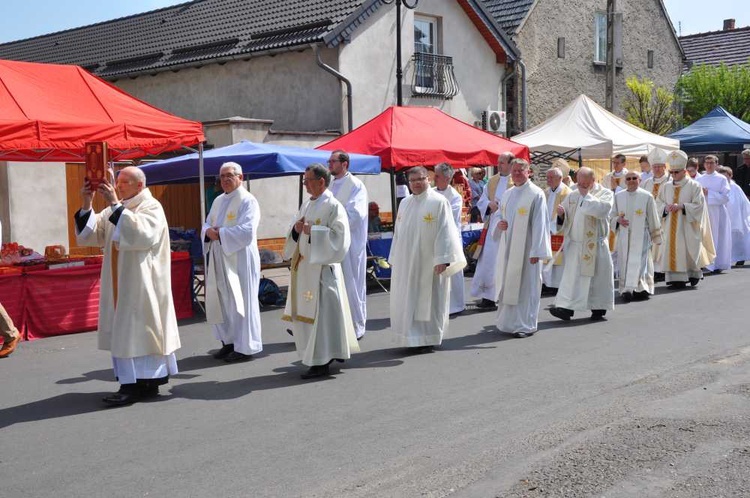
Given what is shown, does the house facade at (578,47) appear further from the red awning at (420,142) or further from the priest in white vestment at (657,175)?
the priest in white vestment at (657,175)

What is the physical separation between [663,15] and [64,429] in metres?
28.6

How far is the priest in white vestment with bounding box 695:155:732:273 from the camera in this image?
1628 cm

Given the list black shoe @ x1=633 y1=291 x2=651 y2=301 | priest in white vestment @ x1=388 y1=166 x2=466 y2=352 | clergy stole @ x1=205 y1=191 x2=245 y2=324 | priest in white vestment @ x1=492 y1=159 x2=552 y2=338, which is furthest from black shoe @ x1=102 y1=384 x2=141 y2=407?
black shoe @ x1=633 y1=291 x2=651 y2=301

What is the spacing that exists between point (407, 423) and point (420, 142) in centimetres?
844

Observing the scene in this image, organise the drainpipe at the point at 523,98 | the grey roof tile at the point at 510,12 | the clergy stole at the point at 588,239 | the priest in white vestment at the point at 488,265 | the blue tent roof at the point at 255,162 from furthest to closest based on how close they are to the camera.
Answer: the grey roof tile at the point at 510,12, the drainpipe at the point at 523,98, the blue tent roof at the point at 255,162, the priest in white vestment at the point at 488,265, the clergy stole at the point at 588,239

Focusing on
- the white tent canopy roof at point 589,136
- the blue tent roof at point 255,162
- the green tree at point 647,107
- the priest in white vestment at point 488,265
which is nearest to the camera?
the priest in white vestment at point 488,265

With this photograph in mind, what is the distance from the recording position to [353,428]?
6.19 m

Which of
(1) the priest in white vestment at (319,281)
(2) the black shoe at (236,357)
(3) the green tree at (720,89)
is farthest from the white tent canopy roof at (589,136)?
(3) the green tree at (720,89)

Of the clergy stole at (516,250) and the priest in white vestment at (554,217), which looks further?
the priest in white vestment at (554,217)

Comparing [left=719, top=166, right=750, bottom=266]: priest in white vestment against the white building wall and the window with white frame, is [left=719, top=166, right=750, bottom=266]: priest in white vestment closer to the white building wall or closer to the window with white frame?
the window with white frame

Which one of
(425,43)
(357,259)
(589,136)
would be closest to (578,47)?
(425,43)

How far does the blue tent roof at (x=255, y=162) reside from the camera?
12.5 meters

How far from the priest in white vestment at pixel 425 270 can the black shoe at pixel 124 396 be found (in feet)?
9.15

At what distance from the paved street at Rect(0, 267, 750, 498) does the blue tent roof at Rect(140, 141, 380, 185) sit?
11.9 feet
